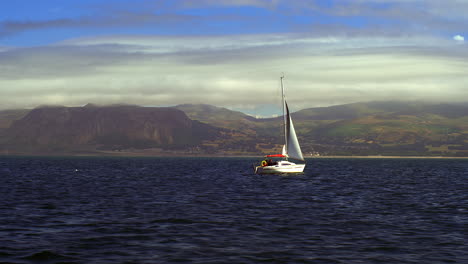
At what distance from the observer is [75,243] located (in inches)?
1200

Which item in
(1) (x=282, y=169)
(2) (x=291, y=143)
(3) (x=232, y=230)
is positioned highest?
(2) (x=291, y=143)

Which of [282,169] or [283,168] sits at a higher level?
[283,168]

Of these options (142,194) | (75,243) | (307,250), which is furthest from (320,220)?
(142,194)

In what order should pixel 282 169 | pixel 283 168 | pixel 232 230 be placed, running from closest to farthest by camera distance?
pixel 232 230
pixel 283 168
pixel 282 169

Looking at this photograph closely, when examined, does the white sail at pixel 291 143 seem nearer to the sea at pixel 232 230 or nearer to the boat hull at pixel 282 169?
the boat hull at pixel 282 169

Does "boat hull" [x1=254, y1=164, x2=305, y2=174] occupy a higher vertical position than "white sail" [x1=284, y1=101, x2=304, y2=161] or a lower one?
lower

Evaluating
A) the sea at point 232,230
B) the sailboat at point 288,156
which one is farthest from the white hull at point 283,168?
the sea at point 232,230

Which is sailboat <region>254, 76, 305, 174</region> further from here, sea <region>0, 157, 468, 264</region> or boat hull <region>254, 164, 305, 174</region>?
sea <region>0, 157, 468, 264</region>

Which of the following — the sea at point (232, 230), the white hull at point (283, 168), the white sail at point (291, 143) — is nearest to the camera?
the sea at point (232, 230)

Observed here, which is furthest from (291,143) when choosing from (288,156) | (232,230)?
(232,230)

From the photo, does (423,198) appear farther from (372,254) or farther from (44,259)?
(44,259)

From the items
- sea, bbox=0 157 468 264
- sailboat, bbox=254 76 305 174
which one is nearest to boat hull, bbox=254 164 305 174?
sailboat, bbox=254 76 305 174

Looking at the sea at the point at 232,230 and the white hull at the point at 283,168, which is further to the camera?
the white hull at the point at 283,168

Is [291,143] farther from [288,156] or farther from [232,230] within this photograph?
[232,230]
